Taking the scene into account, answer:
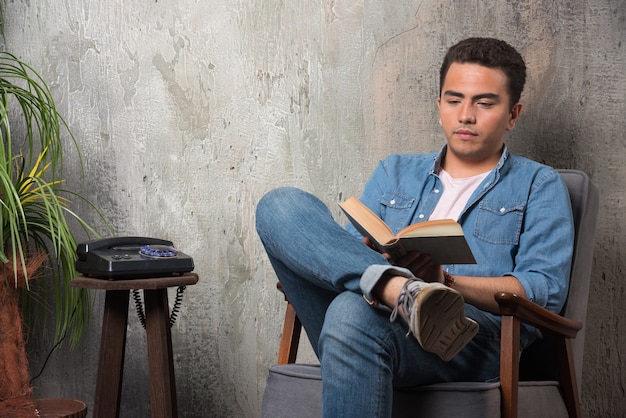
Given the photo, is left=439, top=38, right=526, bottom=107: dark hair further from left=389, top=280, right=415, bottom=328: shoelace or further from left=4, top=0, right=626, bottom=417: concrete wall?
left=389, top=280, right=415, bottom=328: shoelace

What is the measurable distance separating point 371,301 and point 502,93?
87cm

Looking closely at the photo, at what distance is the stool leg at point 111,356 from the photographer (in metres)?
2.08

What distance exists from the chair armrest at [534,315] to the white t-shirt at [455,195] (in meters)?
0.46

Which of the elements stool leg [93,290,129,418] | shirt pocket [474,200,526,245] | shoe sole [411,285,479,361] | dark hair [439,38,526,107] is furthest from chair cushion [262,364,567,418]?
dark hair [439,38,526,107]

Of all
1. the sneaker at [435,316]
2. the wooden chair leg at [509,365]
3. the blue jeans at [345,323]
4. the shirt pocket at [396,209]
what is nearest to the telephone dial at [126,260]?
the blue jeans at [345,323]

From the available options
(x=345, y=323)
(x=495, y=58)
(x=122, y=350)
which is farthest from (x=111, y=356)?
(x=495, y=58)

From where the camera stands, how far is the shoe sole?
1.40m

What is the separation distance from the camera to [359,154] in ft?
8.71

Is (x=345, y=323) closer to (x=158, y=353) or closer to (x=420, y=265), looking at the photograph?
(x=420, y=265)

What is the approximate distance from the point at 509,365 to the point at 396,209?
0.68 meters

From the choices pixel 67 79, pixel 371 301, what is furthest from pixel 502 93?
pixel 67 79

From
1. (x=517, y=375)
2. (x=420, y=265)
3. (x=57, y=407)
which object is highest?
(x=420, y=265)

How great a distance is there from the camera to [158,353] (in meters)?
2.09

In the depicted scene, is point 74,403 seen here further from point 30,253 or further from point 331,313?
point 331,313
